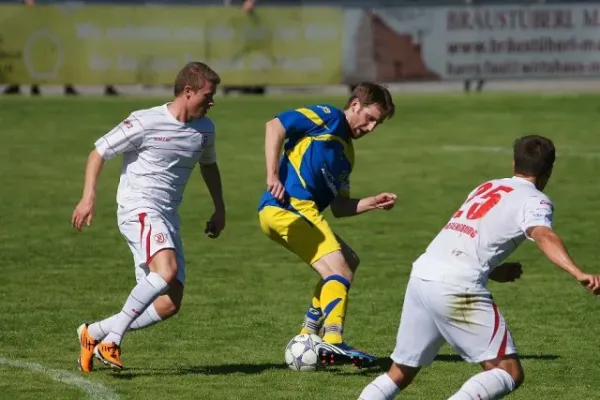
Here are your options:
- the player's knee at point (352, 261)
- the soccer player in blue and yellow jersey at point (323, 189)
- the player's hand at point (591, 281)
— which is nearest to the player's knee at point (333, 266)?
the soccer player in blue and yellow jersey at point (323, 189)

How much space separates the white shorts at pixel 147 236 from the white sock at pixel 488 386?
2739 mm

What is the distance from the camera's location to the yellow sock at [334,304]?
933 centimetres

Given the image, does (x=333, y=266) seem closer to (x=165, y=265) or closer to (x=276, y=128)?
(x=276, y=128)

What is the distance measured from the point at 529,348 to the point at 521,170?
10.7 ft

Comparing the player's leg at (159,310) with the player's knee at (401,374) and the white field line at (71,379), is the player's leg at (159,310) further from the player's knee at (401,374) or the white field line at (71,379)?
the player's knee at (401,374)

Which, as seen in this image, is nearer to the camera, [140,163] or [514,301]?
[140,163]

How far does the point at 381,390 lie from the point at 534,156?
4.77ft

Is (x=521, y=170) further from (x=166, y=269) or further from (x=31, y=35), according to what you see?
(x=31, y=35)

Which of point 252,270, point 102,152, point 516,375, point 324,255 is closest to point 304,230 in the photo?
point 324,255

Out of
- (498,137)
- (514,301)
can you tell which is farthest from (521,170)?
(498,137)

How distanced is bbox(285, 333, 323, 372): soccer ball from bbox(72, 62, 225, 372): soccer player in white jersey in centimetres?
87

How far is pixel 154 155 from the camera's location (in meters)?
9.25

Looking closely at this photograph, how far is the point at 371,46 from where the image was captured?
28.4m

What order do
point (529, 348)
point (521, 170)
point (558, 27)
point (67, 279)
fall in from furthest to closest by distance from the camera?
→ point (558, 27), point (67, 279), point (529, 348), point (521, 170)
